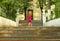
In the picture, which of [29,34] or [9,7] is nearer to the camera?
[29,34]

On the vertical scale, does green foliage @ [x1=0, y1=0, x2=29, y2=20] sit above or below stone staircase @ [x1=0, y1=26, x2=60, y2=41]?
above

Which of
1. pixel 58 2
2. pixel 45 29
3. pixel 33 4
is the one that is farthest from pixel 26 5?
pixel 45 29

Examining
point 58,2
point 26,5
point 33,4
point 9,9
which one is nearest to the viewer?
point 58,2

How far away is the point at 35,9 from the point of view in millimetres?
34156

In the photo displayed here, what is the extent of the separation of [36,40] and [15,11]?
13.0m

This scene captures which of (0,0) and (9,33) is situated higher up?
(0,0)

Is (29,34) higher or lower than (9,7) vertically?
lower

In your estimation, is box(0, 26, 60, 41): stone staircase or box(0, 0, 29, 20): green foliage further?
box(0, 0, 29, 20): green foliage

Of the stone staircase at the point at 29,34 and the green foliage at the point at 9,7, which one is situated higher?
Result: the green foliage at the point at 9,7

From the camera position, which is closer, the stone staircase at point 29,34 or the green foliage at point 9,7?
the stone staircase at point 29,34

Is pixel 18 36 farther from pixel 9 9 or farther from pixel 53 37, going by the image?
pixel 9 9

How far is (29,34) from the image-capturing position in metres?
12.7

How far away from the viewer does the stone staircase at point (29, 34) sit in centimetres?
1220

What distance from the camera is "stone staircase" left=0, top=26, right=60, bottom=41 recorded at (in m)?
12.2
